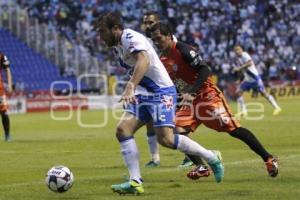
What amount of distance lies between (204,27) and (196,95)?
121 ft

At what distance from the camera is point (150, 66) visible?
1040cm

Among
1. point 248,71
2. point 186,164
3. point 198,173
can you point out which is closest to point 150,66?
point 198,173

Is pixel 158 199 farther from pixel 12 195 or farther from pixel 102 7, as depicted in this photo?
pixel 102 7

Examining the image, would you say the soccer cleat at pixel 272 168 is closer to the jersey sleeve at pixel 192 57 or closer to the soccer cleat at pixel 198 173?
the soccer cleat at pixel 198 173

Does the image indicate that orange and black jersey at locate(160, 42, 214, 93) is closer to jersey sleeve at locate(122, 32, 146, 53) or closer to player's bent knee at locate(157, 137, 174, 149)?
player's bent knee at locate(157, 137, 174, 149)

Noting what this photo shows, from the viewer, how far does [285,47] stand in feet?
163

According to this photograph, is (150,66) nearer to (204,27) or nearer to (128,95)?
(128,95)

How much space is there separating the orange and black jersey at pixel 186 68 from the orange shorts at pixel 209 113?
22cm

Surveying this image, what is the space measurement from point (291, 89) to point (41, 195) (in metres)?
38.7

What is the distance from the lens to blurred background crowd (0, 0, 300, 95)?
47.0 metres

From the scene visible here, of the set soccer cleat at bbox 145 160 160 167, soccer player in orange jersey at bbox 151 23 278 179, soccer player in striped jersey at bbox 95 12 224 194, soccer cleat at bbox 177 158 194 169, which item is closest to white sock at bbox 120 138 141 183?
soccer player in striped jersey at bbox 95 12 224 194

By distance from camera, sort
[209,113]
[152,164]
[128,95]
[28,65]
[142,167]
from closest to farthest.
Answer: [128,95]
[209,113]
[142,167]
[152,164]
[28,65]

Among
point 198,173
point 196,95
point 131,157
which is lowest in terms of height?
point 198,173

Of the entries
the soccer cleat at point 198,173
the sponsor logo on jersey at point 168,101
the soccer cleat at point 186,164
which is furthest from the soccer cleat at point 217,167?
the soccer cleat at point 186,164
